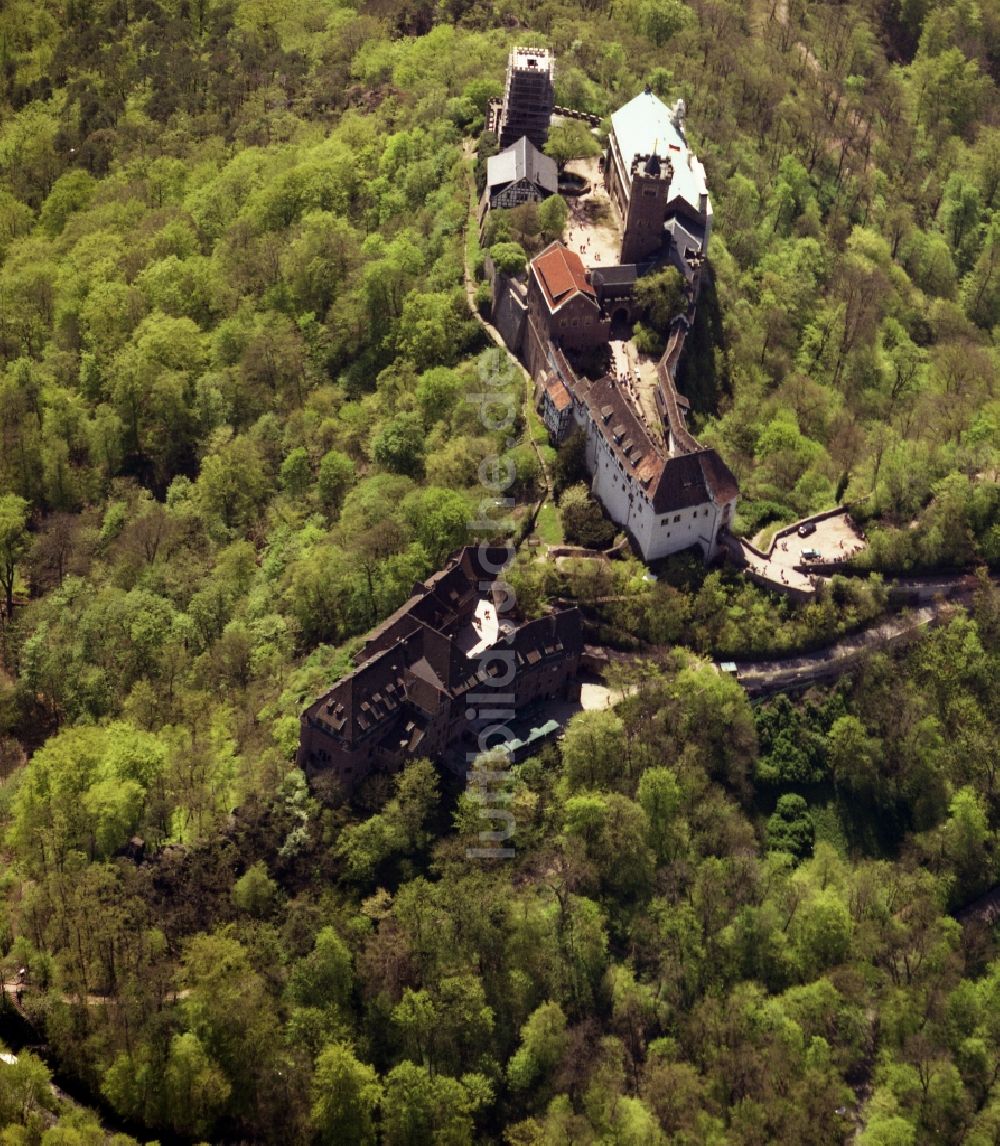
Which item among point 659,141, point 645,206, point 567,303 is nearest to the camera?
point 567,303

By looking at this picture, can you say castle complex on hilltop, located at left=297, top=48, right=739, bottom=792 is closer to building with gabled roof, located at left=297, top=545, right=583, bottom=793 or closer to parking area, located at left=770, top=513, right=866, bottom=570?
building with gabled roof, located at left=297, top=545, right=583, bottom=793

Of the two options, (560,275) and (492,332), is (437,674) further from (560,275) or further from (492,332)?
(492,332)

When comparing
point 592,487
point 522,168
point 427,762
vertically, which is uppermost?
point 522,168

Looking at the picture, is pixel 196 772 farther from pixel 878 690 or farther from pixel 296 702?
pixel 878 690

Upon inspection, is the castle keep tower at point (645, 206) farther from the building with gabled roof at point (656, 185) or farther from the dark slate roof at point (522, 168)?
the dark slate roof at point (522, 168)

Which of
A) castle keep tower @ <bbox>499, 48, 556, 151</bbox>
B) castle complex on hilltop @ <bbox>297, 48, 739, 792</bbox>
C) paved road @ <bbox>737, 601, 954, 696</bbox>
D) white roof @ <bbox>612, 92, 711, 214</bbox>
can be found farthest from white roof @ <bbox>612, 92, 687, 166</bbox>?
paved road @ <bbox>737, 601, 954, 696</bbox>

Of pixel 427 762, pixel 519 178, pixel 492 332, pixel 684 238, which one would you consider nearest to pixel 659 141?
pixel 684 238
